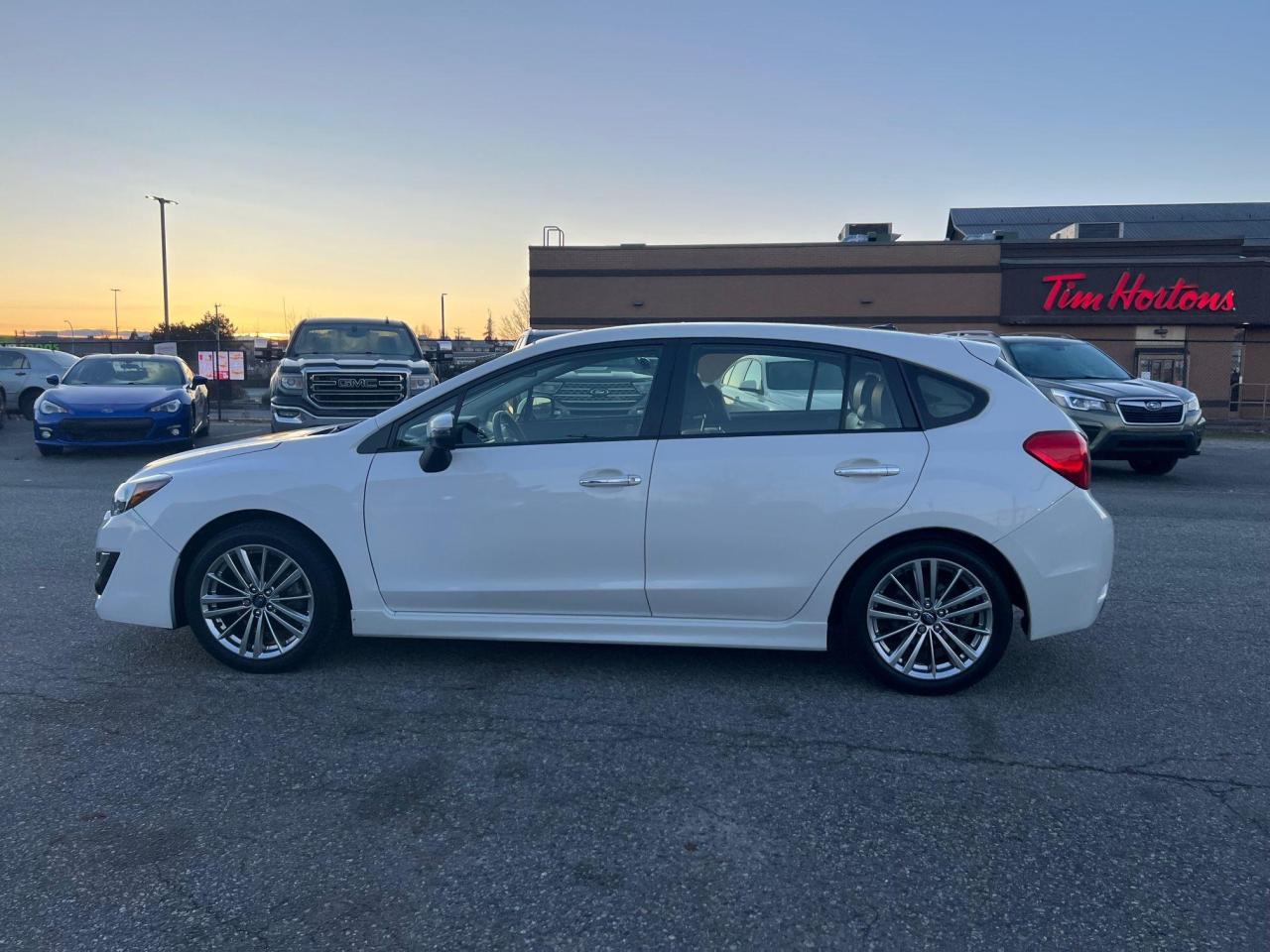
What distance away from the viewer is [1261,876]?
9.98ft

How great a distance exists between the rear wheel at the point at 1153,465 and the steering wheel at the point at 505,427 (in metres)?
10.2

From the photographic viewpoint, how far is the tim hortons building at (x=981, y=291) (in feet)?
95.7

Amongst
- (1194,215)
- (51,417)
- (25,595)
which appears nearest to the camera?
(25,595)

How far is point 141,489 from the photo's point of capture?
4.87m

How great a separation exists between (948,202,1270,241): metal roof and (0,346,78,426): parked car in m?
32.9

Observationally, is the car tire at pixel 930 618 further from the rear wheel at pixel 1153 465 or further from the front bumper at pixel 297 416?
the front bumper at pixel 297 416

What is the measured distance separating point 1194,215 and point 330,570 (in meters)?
47.2

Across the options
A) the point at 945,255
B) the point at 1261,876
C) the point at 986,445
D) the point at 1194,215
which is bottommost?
the point at 1261,876

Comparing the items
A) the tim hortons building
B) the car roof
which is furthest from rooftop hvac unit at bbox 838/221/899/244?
the car roof

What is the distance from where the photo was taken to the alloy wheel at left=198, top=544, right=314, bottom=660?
475 cm

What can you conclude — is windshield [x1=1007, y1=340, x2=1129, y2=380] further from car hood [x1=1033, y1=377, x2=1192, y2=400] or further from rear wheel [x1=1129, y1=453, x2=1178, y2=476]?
rear wheel [x1=1129, y1=453, x2=1178, y2=476]

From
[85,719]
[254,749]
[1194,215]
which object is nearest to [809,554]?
[254,749]

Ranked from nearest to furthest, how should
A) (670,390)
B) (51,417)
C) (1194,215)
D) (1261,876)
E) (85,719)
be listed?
(1261,876), (85,719), (670,390), (51,417), (1194,215)

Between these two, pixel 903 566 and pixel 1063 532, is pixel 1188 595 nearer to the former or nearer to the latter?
pixel 1063 532
